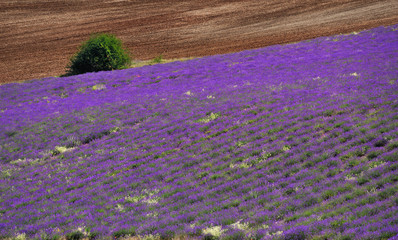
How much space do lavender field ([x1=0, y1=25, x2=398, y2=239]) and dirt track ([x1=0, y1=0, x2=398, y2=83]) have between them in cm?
2163

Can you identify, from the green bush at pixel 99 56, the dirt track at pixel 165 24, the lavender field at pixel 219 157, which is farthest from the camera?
the dirt track at pixel 165 24

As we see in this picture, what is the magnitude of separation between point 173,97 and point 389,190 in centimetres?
1728

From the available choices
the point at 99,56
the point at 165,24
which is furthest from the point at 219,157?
the point at 165,24

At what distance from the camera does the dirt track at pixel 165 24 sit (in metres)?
48.8

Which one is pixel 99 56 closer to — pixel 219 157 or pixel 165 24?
pixel 165 24

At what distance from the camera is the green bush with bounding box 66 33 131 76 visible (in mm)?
41031

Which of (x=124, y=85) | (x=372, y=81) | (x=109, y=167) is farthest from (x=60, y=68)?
(x=372, y=81)

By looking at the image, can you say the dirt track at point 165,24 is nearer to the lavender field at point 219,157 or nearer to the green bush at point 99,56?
the green bush at point 99,56

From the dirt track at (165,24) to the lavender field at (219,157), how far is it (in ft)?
71.0

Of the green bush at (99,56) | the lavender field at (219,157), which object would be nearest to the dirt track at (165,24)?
the green bush at (99,56)

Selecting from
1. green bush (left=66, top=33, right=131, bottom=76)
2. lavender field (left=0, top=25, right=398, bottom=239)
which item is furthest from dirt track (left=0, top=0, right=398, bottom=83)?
lavender field (left=0, top=25, right=398, bottom=239)

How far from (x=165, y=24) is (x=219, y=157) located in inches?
2035

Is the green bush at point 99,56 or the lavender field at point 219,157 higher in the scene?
the green bush at point 99,56

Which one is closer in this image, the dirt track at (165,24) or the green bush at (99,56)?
the green bush at (99,56)
